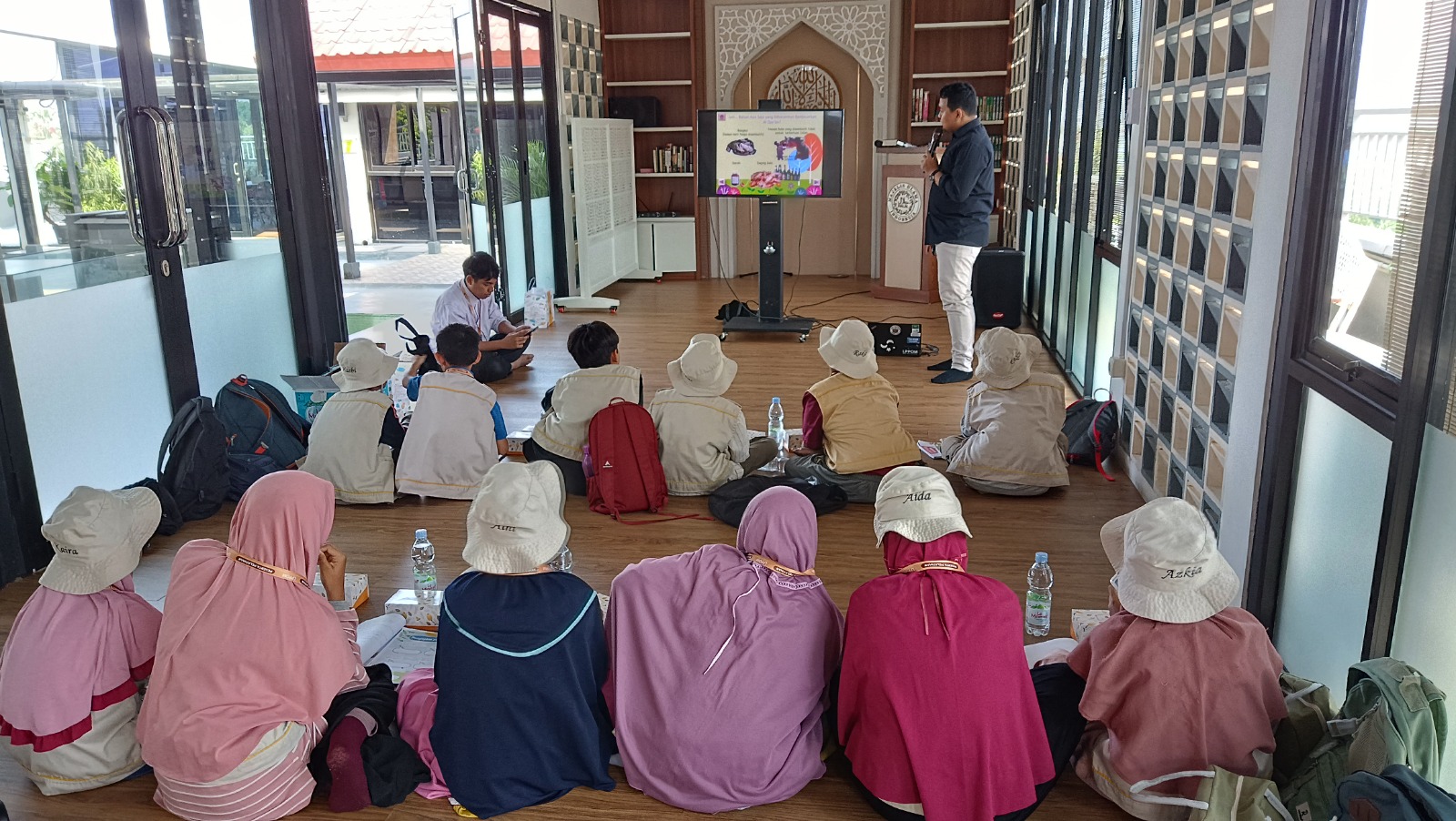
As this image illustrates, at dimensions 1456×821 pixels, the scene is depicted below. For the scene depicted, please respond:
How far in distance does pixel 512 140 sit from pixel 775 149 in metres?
2.08

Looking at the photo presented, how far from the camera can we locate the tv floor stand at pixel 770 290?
24.7 feet

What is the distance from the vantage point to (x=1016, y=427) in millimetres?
4234

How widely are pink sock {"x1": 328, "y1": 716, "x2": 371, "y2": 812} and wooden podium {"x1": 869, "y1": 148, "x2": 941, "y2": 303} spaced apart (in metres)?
6.96

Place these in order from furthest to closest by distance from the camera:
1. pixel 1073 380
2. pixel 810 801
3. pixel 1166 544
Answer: pixel 1073 380
pixel 810 801
pixel 1166 544

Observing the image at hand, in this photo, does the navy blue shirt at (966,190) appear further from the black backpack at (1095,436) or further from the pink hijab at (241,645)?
the pink hijab at (241,645)

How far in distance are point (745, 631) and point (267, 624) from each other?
1.07 meters

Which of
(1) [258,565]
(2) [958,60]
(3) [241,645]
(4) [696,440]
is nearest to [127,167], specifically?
(4) [696,440]

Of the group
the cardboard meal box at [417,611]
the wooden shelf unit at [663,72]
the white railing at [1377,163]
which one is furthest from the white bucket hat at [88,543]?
the wooden shelf unit at [663,72]

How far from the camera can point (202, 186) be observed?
4.78 meters

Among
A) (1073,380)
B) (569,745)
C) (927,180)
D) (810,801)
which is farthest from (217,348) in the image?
(927,180)

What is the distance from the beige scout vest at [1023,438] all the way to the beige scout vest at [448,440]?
2.07 metres

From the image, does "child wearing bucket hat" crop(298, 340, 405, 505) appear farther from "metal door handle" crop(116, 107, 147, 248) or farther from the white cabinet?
the white cabinet

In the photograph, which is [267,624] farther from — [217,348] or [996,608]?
[217,348]

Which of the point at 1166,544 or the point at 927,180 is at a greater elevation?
the point at 927,180
